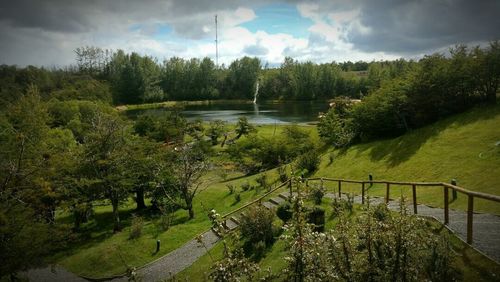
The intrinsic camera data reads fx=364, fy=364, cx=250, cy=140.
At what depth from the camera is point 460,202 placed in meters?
14.6

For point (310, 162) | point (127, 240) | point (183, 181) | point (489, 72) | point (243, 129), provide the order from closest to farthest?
point (127, 240) < point (489, 72) < point (183, 181) < point (310, 162) < point (243, 129)

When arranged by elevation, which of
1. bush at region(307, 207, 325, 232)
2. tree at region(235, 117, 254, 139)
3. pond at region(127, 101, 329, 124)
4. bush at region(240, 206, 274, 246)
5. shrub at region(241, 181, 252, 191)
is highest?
pond at region(127, 101, 329, 124)

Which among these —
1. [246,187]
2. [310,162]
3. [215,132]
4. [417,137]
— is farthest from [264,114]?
[417,137]

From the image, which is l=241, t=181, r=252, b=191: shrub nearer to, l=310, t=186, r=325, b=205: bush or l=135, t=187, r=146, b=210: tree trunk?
l=135, t=187, r=146, b=210: tree trunk

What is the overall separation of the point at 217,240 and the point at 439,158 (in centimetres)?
1396

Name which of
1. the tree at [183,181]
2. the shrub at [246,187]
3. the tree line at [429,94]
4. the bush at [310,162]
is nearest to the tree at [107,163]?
the tree at [183,181]

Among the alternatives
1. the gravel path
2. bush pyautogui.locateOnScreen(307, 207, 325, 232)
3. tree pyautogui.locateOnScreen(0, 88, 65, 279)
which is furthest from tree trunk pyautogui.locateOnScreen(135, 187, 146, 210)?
the gravel path

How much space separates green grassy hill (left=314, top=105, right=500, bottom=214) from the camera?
57.6 feet

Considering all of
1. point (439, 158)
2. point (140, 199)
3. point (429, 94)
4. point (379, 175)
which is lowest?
point (140, 199)

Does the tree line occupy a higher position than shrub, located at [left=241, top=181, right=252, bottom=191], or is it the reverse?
the tree line

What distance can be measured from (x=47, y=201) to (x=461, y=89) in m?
30.7

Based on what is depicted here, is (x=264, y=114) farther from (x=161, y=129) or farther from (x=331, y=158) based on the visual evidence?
(x=331, y=158)

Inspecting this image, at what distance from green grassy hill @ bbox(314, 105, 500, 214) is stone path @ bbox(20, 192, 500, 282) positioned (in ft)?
5.19

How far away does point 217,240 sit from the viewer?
66.0 feet
